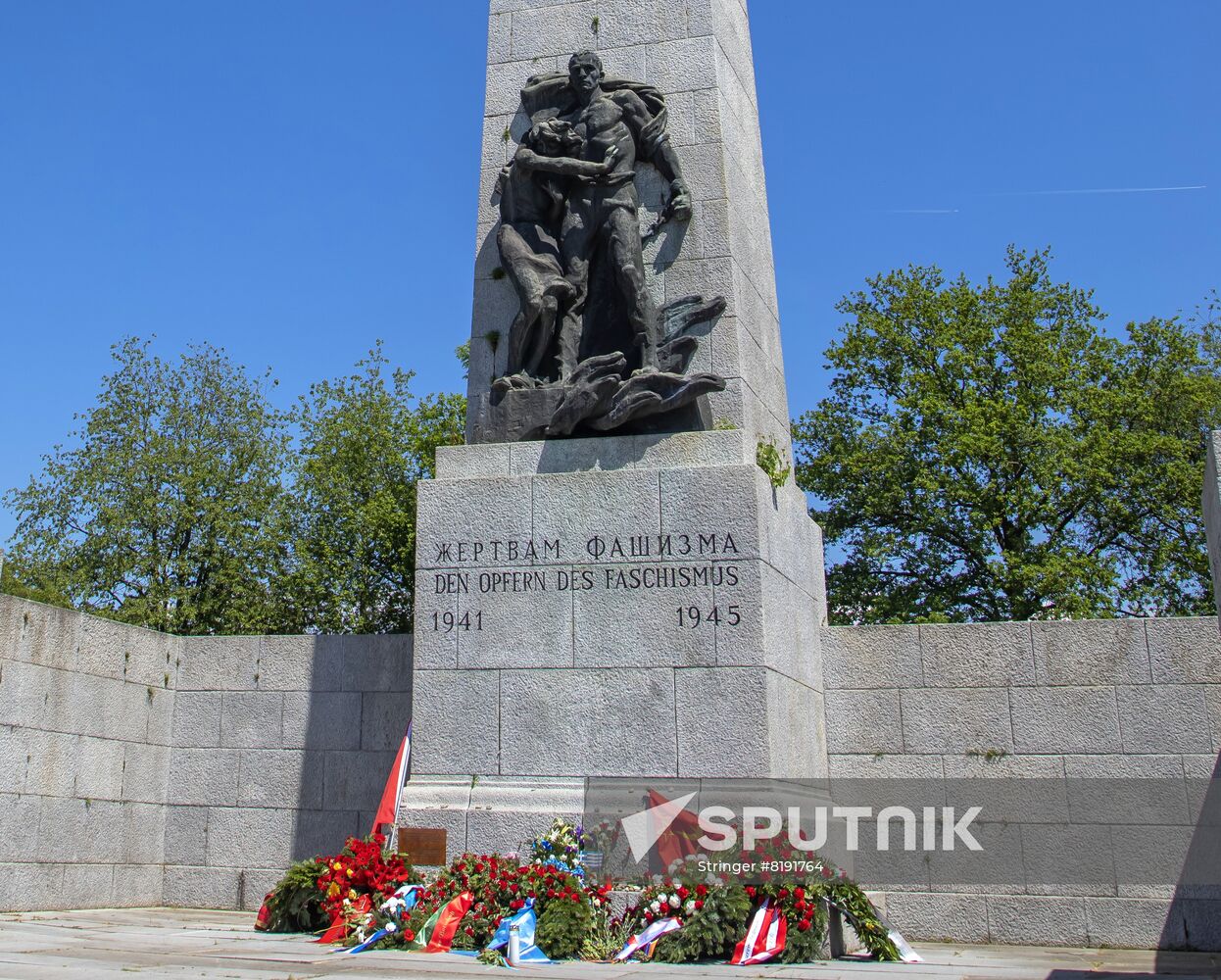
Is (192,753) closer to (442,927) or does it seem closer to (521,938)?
(442,927)

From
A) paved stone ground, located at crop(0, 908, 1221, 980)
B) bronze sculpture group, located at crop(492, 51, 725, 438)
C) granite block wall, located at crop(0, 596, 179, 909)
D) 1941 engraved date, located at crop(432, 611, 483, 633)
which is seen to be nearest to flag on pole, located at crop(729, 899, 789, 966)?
paved stone ground, located at crop(0, 908, 1221, 980)

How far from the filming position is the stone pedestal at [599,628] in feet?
33.6

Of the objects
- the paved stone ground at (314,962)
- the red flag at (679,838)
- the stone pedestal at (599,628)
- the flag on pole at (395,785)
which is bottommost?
the paved stone ground at (314,962)

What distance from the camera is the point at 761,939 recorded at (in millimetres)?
8617

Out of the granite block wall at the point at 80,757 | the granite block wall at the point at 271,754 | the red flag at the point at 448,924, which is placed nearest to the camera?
the red flag at the point at 448,924

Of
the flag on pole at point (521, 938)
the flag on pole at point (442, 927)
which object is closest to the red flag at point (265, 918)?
the flag on pole at point (442, 927)

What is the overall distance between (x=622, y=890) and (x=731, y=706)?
1.63 meters

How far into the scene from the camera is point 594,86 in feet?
40.7

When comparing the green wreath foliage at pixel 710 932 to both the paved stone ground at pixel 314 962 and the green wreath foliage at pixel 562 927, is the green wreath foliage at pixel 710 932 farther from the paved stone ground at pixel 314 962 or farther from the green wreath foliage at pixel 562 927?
the green wreath foliage at pixel 562 927

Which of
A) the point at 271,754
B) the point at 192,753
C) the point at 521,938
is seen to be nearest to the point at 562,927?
the point at 521,938

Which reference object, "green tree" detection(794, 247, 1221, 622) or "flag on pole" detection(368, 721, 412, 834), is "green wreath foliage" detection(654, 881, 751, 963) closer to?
"flag on pole" detection(368, 721, 412, 834)

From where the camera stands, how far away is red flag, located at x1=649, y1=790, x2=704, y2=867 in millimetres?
9734

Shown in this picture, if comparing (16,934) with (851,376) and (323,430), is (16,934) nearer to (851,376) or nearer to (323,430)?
(851,376)

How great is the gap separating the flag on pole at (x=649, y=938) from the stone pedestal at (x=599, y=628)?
4.97 ft
